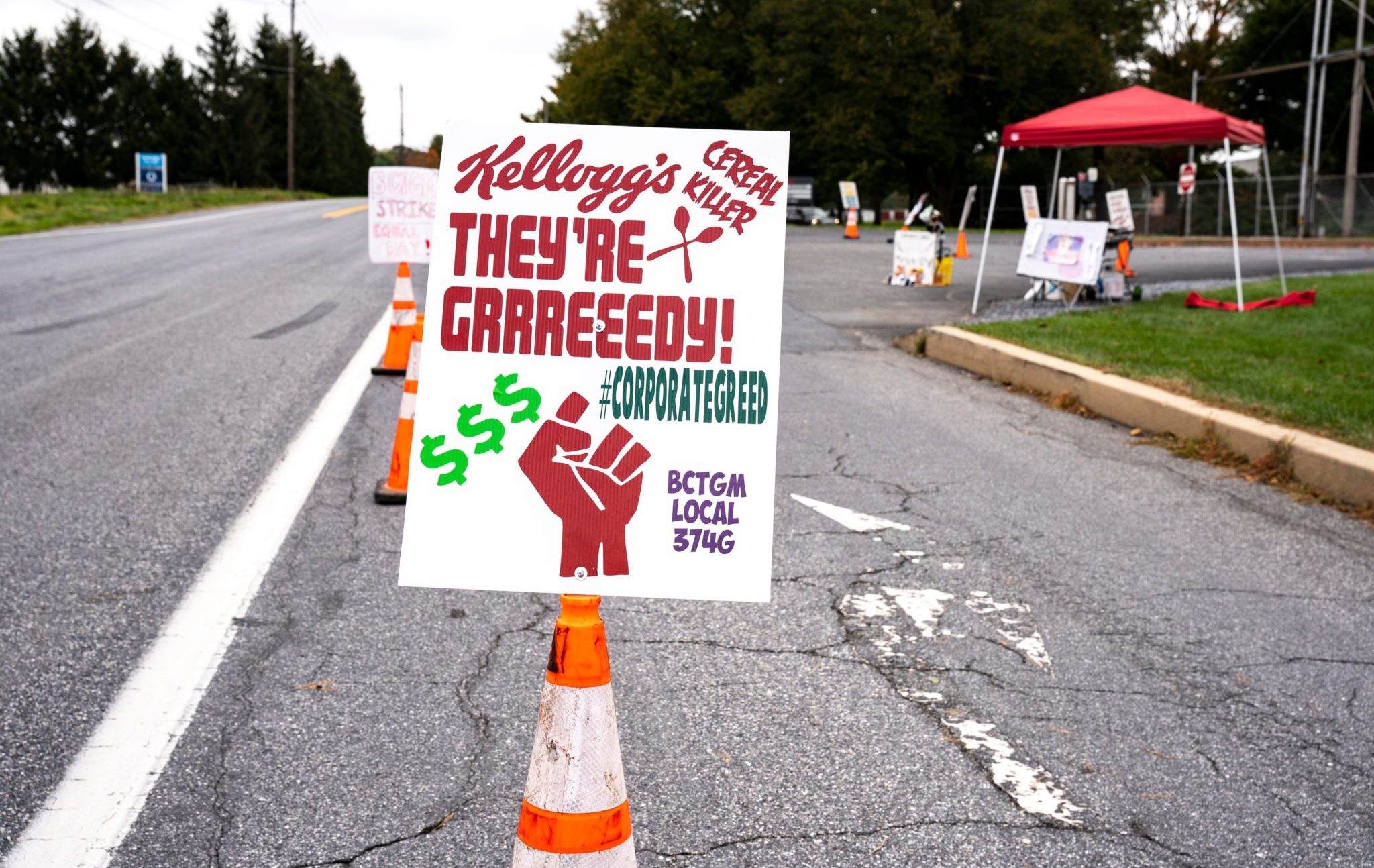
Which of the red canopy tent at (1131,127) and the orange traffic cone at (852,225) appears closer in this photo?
the red canopy tent at (1131,127)

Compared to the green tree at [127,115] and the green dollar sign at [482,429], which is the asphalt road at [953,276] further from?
the green tree at [127,115]

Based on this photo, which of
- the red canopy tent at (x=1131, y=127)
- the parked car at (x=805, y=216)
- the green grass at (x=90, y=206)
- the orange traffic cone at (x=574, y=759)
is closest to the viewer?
the orange traffic cone at (x=574, y=759)

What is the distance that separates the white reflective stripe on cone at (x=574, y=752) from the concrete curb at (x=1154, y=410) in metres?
5.30

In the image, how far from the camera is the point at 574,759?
2.50 m

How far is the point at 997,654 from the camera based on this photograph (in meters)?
4.38

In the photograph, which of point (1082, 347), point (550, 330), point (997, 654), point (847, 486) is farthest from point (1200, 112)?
point (550, 330)

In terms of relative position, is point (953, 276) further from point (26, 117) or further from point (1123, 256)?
point (26, 117)

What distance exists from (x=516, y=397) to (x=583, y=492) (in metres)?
0.22

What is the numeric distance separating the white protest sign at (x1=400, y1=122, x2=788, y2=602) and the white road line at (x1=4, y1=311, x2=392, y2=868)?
123 cm

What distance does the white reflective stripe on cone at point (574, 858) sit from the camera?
2.49 metres

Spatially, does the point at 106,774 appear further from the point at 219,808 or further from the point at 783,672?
the point at 783,672

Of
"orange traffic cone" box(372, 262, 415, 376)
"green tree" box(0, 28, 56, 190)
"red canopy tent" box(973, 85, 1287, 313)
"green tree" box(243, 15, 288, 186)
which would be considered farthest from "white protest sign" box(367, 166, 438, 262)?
"green tree" box(243, 15, 288, 186)

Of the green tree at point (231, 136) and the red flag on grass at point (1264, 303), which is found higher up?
the green tree at point (231, 136)

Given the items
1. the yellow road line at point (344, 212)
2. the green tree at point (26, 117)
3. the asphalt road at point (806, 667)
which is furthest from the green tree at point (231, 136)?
the asphalt road at point (806, 667)
